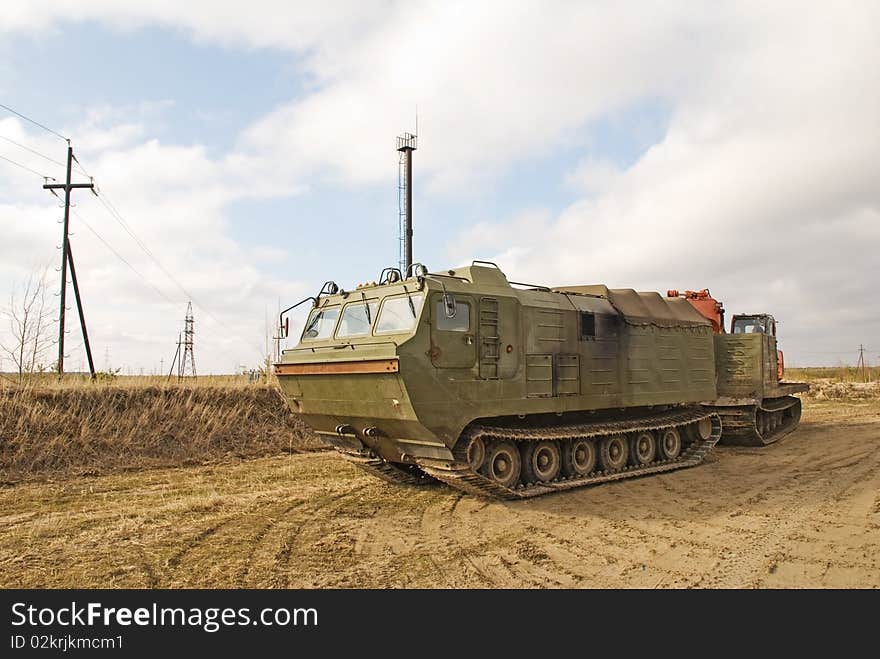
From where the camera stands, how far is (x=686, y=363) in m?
12.2

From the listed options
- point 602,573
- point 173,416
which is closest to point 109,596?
point 602,573

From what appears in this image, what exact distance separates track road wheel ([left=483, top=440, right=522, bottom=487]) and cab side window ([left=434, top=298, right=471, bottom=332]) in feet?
5.29

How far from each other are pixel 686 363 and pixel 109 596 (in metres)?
9.90

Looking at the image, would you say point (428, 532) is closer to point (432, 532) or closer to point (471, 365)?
point (432, 532)

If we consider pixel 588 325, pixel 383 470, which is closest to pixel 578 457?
pixel 588 325

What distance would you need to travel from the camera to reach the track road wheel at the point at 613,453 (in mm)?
10445

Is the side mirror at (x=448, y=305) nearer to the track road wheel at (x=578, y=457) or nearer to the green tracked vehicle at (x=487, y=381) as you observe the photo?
the green tracked vehicle at (x=487, y=381)

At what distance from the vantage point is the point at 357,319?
365 inches

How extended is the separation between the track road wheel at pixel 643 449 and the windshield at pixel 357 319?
16.0 feet

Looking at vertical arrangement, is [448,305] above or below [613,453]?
above

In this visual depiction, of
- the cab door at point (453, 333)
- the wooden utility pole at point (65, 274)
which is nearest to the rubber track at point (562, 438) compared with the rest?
the cab door at point (453, 333)

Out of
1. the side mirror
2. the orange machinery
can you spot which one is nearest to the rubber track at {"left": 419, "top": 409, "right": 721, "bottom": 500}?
the side mirror

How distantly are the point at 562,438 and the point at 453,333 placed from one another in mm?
2362

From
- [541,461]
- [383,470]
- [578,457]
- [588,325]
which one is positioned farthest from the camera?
[588,325]
